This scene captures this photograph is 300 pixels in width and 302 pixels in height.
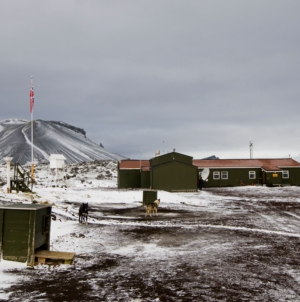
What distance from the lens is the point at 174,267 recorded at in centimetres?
909

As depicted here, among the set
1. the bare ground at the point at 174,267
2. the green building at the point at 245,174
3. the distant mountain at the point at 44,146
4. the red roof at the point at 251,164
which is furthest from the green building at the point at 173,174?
the distant mountain at the point at 44,146

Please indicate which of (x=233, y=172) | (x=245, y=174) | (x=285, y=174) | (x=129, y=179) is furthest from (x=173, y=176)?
(x=285, y=174)

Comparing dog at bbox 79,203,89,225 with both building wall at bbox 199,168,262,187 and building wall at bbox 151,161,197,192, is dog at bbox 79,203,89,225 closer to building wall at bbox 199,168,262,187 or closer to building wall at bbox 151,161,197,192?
A: building wall at bbox 151,161,197,192

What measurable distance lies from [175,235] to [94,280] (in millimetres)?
6281

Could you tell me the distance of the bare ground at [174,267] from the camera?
706 cm

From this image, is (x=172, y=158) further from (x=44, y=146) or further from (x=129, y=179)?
(x=44, y=146)

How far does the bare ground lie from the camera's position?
23.2 ft

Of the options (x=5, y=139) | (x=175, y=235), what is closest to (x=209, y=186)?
(x=175, y=235)

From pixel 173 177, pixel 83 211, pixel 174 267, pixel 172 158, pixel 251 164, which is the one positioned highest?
pixel 251 164

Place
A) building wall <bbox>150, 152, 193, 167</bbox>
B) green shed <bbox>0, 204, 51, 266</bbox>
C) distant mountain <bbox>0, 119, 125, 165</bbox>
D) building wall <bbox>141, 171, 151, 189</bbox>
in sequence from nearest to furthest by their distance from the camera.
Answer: green shed <bbox>0, 204, 51, 266</bbox>
building wall <bbox>150, 152, 193, 167</bbox>
building wall <bbox>141, 171, 151, 189</bbox>
distant mountain <bbox>0, 119, 125, 165</bbox>

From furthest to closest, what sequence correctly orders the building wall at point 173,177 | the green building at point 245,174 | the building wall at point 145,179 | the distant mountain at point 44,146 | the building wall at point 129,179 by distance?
the distant mountain at point 44,146
the green building at point 245,174
the building wall at point 129,179
the building wall at point 145,179
the building wall at point 173,177

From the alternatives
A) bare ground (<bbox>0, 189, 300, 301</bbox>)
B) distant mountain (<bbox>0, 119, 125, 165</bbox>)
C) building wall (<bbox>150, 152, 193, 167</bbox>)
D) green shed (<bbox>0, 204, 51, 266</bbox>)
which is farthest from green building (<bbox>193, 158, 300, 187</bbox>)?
distant mountain (<bbox>0, 119, 125, 165</bbox>)

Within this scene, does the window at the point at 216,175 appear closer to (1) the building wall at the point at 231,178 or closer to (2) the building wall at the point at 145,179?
(1) the building wall at the point at 231,178

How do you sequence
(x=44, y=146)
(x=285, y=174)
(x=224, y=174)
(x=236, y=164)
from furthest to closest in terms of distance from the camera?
(x=44, y=146)
(x=285, y=174)
(x=236, y=164)
(x=224, y=174)
